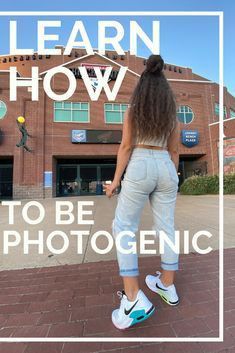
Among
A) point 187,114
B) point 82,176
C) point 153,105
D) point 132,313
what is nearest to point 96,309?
point 132,313

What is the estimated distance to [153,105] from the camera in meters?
2.05

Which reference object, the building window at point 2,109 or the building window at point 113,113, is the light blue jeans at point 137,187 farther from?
the building window at point 2,109

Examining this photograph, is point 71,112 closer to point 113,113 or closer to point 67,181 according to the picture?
point 113,113

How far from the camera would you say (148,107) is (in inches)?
80.2

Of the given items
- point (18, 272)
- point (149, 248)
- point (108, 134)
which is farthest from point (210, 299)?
point (108, 134)

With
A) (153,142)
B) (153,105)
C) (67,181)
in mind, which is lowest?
(67,181)

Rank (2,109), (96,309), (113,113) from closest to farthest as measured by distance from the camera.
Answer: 1. (96,309)
2. (2,109)
3. (113,113)

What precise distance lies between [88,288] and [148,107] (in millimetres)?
1812

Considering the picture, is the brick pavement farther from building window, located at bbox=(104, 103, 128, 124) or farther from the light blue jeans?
building window, located at bbox=(104, 103, 128, 124)

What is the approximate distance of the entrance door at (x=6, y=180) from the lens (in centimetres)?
2180

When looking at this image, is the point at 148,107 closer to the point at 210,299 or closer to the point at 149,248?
the point at 210,299

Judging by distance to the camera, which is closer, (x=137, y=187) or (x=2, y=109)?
(x=137, y=187)

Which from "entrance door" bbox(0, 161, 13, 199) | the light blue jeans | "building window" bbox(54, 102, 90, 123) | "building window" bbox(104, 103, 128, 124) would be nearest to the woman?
the light blue jeans

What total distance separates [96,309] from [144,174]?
3.91 feet
